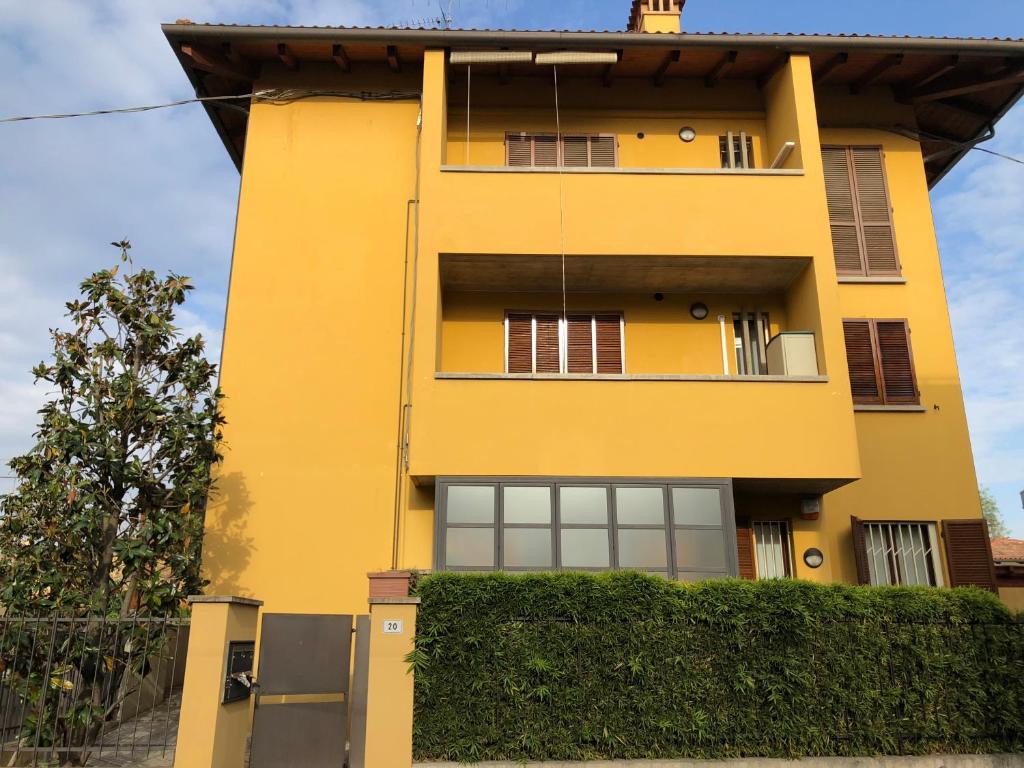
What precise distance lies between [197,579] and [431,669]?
3465 mm

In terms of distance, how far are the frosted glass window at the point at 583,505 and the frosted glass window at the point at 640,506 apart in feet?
0.59

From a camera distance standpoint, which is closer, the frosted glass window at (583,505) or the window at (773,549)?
the frosted glass window at (583,505)

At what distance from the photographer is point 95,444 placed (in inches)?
367

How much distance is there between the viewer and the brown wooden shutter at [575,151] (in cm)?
1334

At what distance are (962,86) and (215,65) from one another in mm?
12329

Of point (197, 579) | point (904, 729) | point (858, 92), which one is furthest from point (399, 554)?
point (858, 92)

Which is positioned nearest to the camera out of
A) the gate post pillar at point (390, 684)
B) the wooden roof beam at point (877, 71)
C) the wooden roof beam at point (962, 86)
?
the gate post pillar at point (390, 684)

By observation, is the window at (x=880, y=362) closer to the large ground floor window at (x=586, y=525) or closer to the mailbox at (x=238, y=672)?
the large ground floor window at (x=586, y=525)

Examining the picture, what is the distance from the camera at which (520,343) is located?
41.1 ft

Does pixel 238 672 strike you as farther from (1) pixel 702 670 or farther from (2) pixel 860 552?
(2) pixel 860 552

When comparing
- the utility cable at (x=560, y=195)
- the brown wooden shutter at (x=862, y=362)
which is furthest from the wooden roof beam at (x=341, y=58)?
the brown wooden shutter at (x=862, y=362)

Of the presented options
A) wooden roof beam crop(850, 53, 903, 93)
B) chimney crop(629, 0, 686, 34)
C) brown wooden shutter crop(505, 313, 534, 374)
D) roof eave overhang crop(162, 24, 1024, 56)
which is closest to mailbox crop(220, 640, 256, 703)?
brown wooden shutter crop(505, 313, 534, 374)

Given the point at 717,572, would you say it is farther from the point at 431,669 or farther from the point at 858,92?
the point at 858,92

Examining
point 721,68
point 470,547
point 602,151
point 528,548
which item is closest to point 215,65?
point 602,151
